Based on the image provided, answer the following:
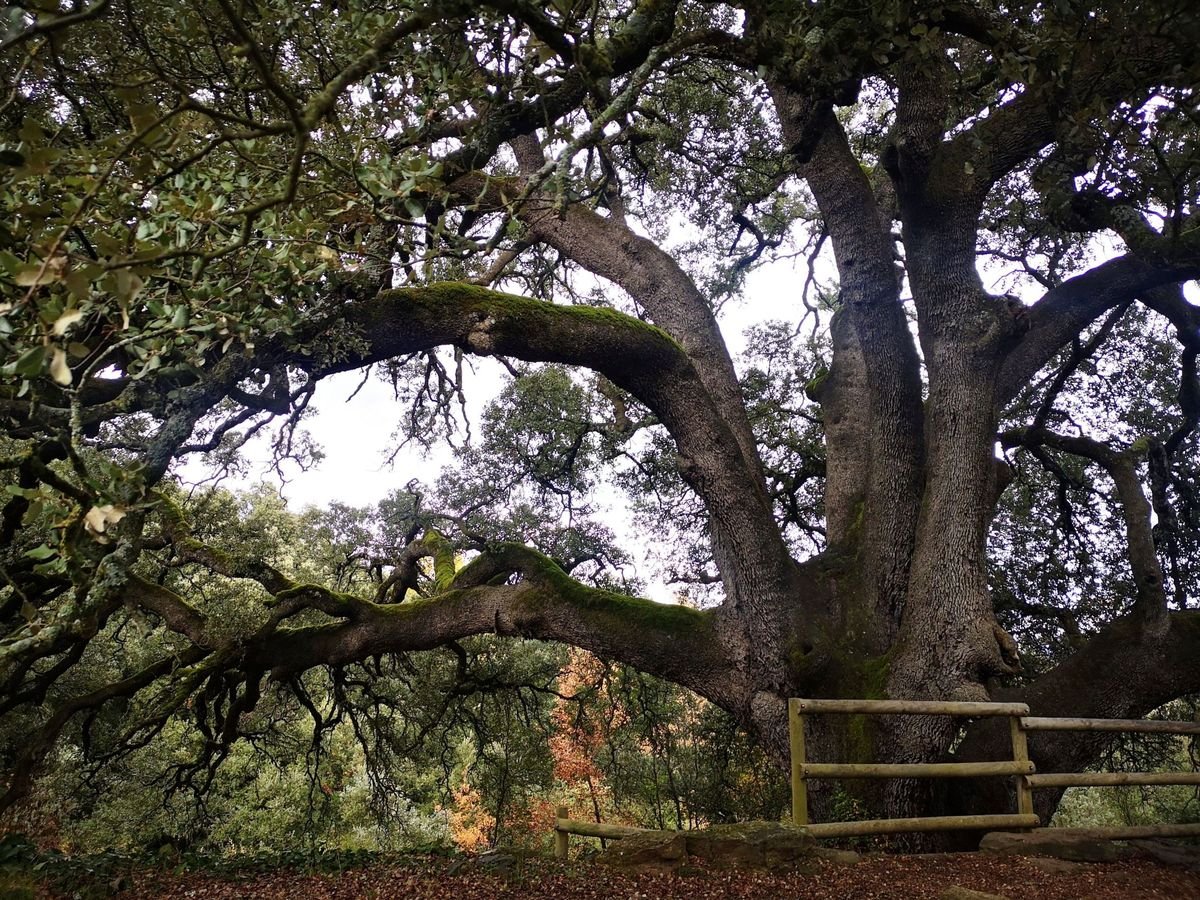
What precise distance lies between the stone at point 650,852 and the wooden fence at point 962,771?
34.5 inches

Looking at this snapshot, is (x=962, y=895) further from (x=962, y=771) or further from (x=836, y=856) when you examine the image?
(x=962, y=771)

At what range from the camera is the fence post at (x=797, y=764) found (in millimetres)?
4965

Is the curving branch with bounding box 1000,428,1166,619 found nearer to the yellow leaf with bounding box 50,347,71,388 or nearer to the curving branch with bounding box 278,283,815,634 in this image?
the curving branch with bounding box 278,283,815,634

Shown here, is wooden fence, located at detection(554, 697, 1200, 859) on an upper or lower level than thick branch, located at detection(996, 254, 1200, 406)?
lower

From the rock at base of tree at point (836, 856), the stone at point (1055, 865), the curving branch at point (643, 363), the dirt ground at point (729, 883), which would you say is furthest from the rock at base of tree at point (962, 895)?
the curving branch at point (643, 363)

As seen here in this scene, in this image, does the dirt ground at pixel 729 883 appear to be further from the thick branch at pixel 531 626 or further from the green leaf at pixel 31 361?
the green leaf at pixel 31 361

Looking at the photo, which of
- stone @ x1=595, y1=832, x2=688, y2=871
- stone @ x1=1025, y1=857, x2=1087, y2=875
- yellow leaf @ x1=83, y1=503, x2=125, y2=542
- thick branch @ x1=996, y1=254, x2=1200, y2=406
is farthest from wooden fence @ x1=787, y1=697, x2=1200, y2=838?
yellow leaf @ x1=83, y1=503, x2=125, y2=542

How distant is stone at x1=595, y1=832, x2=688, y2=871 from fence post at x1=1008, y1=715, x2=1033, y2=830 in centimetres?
262

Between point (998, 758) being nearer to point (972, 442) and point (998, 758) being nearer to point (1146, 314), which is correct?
point (972, 442)

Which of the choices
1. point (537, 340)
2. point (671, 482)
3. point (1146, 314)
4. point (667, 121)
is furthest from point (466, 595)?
point (1146, 314)

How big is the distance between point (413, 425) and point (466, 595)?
2857 millimetres

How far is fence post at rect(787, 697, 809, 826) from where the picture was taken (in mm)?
4965

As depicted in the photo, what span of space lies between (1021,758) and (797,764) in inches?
68.3

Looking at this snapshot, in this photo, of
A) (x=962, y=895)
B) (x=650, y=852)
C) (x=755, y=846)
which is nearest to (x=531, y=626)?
(x=650, y=852)
